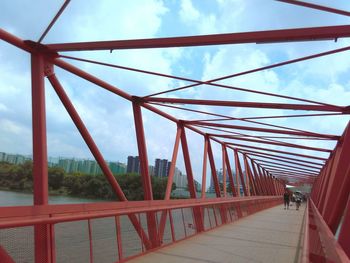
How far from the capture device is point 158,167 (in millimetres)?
54469

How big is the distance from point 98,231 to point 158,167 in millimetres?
47412

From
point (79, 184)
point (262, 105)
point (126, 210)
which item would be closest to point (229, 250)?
point (126, 210)

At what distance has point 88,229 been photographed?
22.3 feet

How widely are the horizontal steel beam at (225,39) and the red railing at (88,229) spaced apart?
344 centimetres

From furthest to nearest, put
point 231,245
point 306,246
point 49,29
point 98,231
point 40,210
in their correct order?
1. point 231,245
2. point 49,29
3. point 98,231
4. point 306,246
5. point 40,210

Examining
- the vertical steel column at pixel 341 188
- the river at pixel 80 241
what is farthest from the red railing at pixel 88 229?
the vertical steel column at pixel 341 188

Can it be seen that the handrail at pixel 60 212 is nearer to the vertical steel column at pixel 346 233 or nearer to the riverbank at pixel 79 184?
the vertical steel column at pixel 346 233

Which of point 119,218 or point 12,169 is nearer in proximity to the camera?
point 119,218

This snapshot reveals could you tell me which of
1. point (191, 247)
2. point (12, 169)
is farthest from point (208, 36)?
point (12, 169)

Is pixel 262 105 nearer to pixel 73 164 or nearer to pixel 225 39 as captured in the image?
pixel 225 39

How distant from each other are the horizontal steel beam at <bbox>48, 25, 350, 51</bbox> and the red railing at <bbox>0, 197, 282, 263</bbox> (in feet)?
11.3

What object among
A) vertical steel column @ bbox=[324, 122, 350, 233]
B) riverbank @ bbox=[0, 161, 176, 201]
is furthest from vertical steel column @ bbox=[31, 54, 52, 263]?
riverbank @ bbox=[0, 161, 176, 201]

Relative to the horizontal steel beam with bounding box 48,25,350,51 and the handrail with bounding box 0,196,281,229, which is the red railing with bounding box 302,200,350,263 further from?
the handrail with bounding box 0,196,281,229

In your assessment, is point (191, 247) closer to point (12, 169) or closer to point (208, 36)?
point (208, 36)
